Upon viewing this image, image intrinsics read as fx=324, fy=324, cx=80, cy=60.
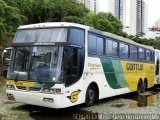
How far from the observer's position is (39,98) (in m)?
10.5

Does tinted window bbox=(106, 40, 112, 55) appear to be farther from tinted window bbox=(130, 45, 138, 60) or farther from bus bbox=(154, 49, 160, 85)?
bus bbox=(154, 49, 160, 85)

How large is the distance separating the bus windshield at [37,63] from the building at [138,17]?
81.7 metres

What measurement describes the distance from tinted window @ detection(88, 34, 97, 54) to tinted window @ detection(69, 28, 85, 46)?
576 millimetres

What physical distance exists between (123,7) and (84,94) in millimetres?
79944

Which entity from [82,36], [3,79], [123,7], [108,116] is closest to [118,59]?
[82,36]

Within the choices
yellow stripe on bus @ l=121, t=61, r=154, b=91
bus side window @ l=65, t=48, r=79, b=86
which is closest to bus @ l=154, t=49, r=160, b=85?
yellow stripe on bus @ l=121, t=61, r=154, b=91

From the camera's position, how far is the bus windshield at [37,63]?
10547 mm

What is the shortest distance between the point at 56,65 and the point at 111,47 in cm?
457

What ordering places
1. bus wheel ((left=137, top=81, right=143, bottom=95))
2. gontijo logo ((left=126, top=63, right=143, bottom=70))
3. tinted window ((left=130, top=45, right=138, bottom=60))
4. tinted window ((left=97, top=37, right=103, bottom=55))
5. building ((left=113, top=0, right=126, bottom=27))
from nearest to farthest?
tinted window ((left=97, top=37, right=103, bottom=55))
gontijo logo ((left=126, top=63, right=143, bottom=70))
tinted window ((left=130, top=45, right=138, bottom=60))
bus wheel ((left=137, top=81, right=143, bottom=95))
building ((left=113, top=0, right=126, bottom=27))

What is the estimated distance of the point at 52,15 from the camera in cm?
4688

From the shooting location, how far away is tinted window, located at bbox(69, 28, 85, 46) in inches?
440

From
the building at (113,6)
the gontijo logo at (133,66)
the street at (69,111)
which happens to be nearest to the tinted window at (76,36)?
the street at (69,111)

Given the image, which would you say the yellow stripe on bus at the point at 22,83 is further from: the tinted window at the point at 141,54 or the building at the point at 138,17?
the building at the point at 138,17

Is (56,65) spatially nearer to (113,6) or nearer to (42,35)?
(42,35)
